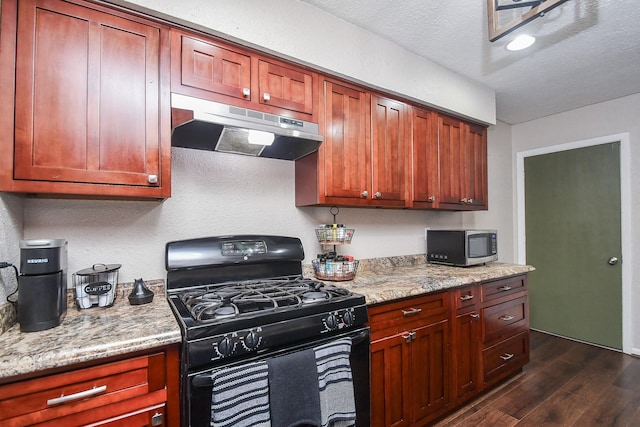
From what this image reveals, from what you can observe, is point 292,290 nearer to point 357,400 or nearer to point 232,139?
point 357,400

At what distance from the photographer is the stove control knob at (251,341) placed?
1.11m

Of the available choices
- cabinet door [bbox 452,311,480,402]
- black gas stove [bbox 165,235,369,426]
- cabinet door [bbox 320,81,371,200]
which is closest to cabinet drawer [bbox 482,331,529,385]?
cabinet door [bbox 452,311,480,402]

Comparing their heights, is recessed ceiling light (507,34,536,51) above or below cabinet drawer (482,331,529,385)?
above

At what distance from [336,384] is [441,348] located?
90 centimetres

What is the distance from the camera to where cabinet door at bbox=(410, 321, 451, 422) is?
5.65 ft

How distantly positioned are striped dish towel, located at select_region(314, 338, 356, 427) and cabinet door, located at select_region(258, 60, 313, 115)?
1234mm

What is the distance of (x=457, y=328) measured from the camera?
1948 millimetres

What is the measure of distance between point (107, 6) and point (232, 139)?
0.72 m

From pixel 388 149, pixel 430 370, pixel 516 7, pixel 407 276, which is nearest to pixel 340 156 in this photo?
pixel 388 149

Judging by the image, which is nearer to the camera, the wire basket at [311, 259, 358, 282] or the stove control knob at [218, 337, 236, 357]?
the stove control knob at [218, 337, 236, 357]

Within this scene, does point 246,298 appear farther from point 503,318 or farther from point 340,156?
point 503,318

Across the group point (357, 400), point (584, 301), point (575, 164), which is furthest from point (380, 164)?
point (584, 301)

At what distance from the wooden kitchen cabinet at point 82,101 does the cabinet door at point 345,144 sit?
87 cm

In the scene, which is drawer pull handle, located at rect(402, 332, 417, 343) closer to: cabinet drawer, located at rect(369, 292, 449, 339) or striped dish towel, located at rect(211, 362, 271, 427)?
cabinet drawer, located at rect(369, 292, 449, 339)
